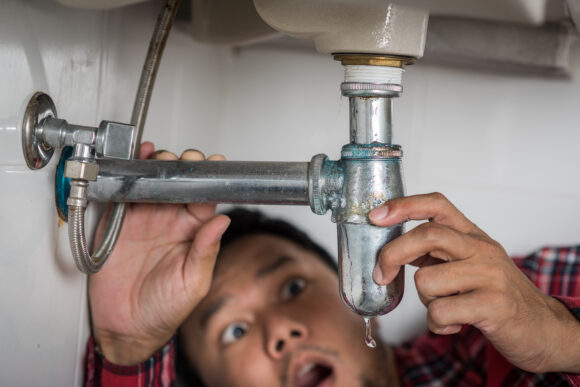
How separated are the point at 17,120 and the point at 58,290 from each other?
0.19 meters

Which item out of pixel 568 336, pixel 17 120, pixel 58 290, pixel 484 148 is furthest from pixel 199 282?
pixel 484 148

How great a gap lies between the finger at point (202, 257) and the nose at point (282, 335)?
0.25m

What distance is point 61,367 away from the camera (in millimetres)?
616

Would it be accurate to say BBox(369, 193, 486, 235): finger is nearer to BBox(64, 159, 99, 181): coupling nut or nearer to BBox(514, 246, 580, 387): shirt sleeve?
BBox(64, 159, 99, 181): coupling nut

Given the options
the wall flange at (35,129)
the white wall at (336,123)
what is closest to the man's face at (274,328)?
the white wall at (336,123)

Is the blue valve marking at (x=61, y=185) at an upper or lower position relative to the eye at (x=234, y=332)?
upper

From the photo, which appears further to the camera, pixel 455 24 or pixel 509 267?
pixel 455 24

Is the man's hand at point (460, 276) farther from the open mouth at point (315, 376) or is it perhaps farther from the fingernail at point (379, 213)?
the open mouth at point (315, 376)

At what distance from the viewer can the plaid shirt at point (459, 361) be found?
2.33ft

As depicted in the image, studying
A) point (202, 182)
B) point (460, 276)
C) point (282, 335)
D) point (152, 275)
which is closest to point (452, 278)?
point (460, 276)

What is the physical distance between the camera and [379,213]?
47 centimetres

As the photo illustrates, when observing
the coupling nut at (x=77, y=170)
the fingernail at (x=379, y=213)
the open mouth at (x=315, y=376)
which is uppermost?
the coupling nut at (x=77, y=170)

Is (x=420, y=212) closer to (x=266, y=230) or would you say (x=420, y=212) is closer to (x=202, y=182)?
(x=202, y=182)

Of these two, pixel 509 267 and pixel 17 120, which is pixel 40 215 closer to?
pixel 17 120
